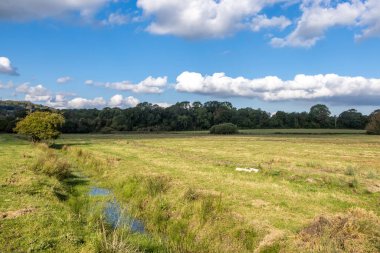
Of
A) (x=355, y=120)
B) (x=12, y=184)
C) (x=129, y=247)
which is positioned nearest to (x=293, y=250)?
(x=129, y=247)

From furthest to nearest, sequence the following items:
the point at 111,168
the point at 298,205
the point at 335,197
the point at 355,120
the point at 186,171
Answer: the point at 355,120 → the point at 111,168 → the point at 186,171 → the point at 335,197 → the point at 298,205

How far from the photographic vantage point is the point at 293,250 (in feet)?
38.3

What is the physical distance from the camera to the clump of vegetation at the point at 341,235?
11242 mm

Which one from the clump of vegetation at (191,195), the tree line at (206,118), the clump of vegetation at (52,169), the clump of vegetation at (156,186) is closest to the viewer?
the clump of vegetation at (191,195)

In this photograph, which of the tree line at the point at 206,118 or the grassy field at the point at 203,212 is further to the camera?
the tree line at the point at 206,118

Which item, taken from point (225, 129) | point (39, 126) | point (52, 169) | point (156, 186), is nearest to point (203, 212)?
point (156, 186)

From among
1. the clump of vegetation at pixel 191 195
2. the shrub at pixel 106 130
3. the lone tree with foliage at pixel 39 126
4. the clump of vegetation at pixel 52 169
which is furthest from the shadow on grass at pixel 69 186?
the shrub at pixel 106 130

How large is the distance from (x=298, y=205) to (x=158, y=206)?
6741 mm

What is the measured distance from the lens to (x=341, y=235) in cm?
1180

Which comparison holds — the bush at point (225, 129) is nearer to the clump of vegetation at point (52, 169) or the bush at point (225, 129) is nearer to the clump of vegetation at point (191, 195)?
the clump of vegetation at point (52, 169)

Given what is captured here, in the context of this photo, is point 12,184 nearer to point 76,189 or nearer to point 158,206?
point 76,189

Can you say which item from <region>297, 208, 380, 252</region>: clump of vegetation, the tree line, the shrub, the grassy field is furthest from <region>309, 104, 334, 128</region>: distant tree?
<region>297, 208, 380, 252</region>: clump of vegetation

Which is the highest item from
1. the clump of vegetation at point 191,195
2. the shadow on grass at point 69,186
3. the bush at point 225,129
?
the bush at point 225,129

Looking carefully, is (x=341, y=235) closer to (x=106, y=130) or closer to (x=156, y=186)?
(x=156, y=186)
